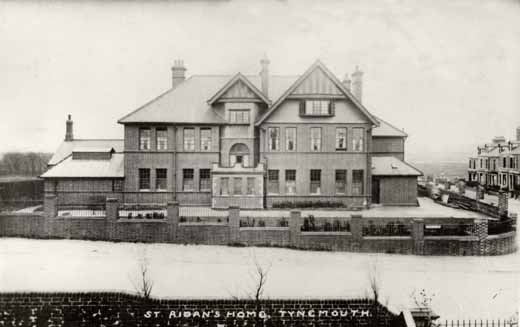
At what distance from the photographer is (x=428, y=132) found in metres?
14.3

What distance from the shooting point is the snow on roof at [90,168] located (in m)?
21.3

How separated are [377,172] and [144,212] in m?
12.4

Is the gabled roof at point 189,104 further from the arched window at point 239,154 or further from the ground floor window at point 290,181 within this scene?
the ground floor window at point 290,181

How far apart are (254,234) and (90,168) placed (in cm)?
994

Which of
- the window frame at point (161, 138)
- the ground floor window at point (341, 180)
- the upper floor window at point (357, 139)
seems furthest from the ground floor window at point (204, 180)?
the upper floor window at point (357, 139)

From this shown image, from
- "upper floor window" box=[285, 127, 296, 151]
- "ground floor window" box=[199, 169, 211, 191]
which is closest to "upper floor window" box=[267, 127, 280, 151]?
"upper floor window" box=[285, 127, 296, 151]

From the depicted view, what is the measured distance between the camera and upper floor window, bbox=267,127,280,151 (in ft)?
72.1

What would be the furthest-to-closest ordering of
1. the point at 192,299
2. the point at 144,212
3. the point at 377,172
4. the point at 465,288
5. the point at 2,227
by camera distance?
the point at 377,172 < the point at 144,212 < the point at 2,227 < the point at 465,288 < the point at 192,299

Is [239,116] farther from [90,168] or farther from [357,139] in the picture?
[90,168]

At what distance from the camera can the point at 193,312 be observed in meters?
10.9

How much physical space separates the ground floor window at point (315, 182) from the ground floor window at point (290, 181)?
2.84 feet

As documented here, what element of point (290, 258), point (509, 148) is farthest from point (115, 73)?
point (509, 148)

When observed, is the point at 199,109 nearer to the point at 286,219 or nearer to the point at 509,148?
the point at 286,219

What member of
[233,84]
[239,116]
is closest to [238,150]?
[239,116]
